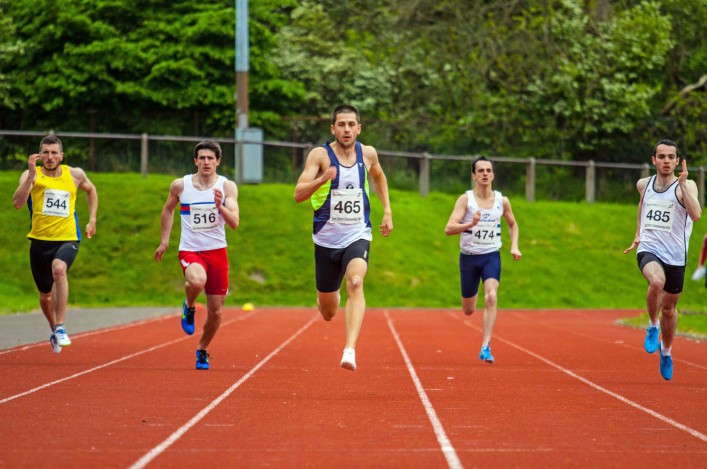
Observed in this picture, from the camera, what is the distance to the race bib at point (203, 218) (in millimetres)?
11586

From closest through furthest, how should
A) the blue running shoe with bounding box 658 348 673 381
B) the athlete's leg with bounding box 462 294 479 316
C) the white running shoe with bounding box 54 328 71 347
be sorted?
the blue running shoe with bounding box 658 348 673 381 → the white running shoe with bounding box 54 328 71 347 → the athlete's leg with bounding box 462 294 479 316

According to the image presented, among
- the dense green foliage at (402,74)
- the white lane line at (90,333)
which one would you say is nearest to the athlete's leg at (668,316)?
the white lane line at (90,333)

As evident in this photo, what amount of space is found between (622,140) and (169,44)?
47.8 ft

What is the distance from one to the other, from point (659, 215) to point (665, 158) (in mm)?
513

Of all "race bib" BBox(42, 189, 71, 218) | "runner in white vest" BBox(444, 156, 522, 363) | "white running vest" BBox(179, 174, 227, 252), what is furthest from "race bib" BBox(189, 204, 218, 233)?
"runner in white vest" BBox(444, 156, 522, 363)

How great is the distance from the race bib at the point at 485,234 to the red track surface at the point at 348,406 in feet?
4.14

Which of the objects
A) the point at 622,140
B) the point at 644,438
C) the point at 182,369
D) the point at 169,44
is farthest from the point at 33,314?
the point at 622,140

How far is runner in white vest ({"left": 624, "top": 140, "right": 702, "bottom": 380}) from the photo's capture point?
36.9 ft

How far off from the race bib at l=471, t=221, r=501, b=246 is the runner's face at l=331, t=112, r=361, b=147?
12.3ft

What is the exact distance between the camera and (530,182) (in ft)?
118

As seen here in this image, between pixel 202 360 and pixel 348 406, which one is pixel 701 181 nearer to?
pixel 202 360

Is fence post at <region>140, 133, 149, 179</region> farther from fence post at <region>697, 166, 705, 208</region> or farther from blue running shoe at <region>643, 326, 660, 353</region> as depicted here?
blue running shoe at <region>643, 326, 660, 353</region>

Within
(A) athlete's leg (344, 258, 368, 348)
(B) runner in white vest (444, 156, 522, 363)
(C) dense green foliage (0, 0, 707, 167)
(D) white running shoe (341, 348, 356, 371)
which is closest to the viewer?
(D) white running shoe (341, 348, 356, 371)

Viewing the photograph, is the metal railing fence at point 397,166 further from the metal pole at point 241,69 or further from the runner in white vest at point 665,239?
the runner in white vest at point 665,239
